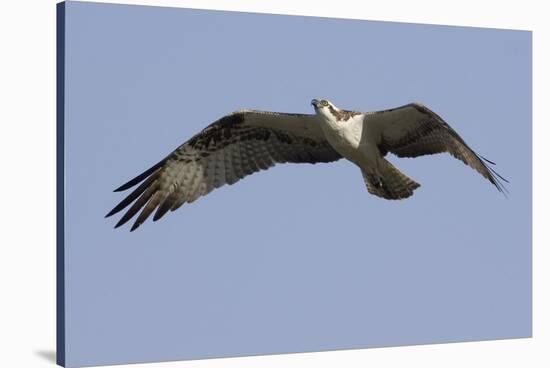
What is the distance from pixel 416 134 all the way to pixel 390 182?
0.41 m

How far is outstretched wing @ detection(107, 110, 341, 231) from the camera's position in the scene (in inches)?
355

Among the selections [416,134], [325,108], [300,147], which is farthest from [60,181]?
[416,134]

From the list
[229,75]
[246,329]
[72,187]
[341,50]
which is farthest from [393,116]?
[72,187]

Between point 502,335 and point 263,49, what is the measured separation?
3069 mm

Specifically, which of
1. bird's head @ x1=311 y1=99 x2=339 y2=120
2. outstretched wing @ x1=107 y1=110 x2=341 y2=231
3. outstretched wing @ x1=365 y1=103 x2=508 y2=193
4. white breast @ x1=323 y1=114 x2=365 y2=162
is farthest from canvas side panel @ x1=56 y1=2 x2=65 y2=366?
outstretched wing @ x1=365 y1=103 x2=508 y2=193

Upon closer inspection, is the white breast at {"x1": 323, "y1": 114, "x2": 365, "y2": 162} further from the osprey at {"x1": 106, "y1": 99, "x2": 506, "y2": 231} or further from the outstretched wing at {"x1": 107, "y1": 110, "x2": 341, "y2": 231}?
the outstretched wing at {"x1": 107, "y1": 110, "x2": 341, "y2": 231}

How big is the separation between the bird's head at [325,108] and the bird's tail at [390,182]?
57 centimetres

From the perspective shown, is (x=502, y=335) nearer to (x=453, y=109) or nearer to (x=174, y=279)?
(x=453, y=109)

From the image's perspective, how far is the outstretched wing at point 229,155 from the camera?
902 cm

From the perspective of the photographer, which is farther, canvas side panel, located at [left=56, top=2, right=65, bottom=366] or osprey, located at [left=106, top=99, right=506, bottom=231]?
osprey, located at [left=106, top=99, right=506, bottom=231]

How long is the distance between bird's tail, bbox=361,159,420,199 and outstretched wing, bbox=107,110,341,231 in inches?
12.7

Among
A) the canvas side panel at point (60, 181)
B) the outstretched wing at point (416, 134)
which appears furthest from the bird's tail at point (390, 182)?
the canvas side panel at point (60, 181)

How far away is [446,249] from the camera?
9.60 meters

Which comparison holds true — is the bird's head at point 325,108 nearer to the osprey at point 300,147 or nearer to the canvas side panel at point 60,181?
the osprey at point 300,147
